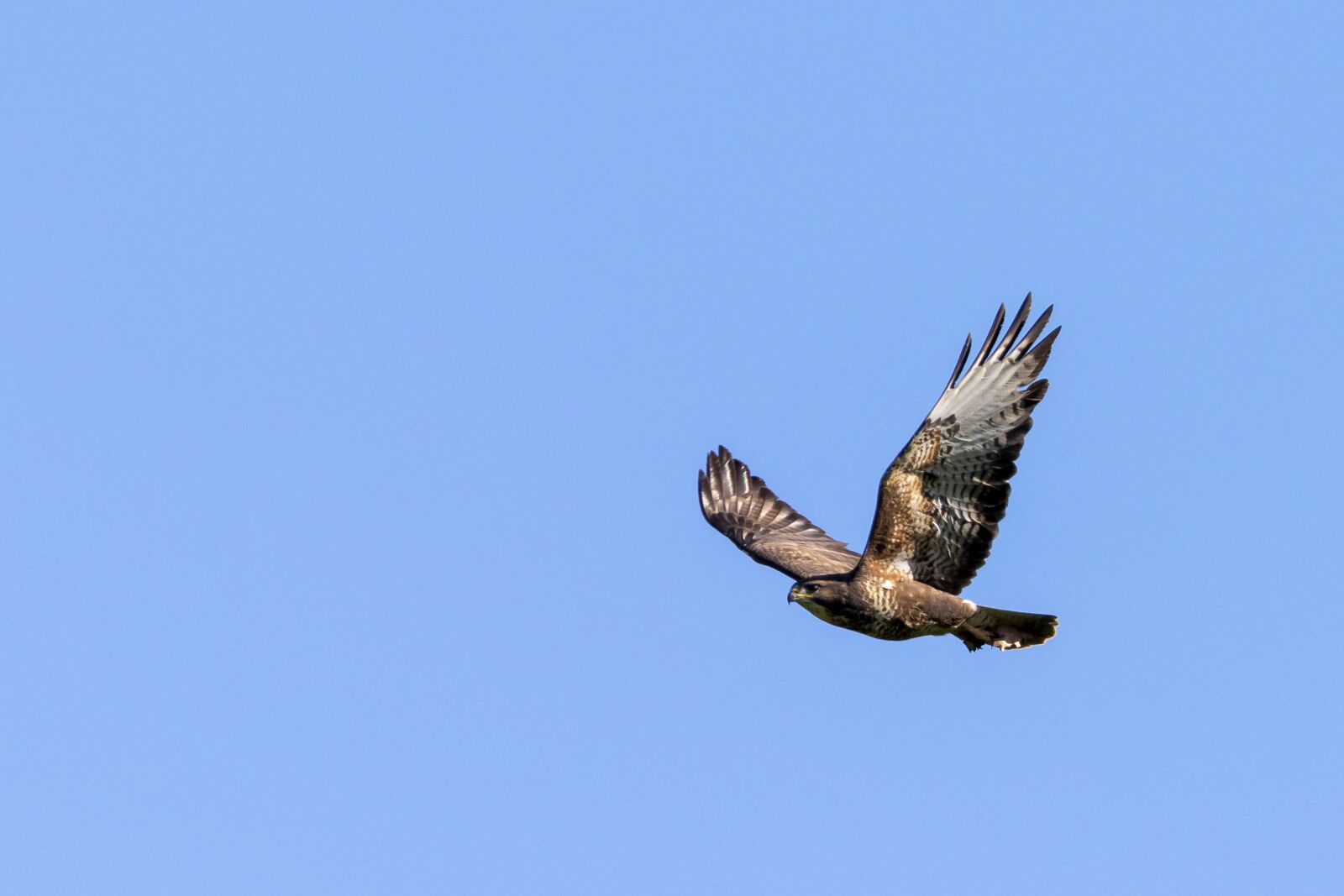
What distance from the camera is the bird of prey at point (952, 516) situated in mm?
14898

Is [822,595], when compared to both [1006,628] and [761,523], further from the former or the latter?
[761,523]

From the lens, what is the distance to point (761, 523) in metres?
19.3

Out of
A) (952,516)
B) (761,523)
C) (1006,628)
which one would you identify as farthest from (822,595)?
Answer: (761,523)

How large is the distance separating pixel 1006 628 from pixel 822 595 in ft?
4.47

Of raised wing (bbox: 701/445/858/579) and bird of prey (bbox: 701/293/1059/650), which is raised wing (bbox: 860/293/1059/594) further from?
raised wing (bbox: 701/445/858/579)

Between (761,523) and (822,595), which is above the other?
(761,523)

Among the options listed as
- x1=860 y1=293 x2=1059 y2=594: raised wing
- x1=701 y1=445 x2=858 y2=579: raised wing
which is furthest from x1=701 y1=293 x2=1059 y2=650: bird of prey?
x1=701 y1=445 x2=858 y2=579: raised wing

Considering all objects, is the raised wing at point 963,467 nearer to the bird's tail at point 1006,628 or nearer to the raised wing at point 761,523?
the bird's tail at point 1006,628

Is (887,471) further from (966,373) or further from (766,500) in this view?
(766,500)

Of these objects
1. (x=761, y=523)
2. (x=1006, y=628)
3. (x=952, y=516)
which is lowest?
(x=1006, y=628)

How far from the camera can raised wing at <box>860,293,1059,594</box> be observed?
14.9m

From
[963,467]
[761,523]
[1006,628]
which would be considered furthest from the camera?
[761,523]

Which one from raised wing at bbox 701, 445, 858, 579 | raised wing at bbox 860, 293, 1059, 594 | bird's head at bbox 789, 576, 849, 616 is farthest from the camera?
raised wing at bbox 701, 445, 858, 579

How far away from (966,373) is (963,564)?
1.38 m
